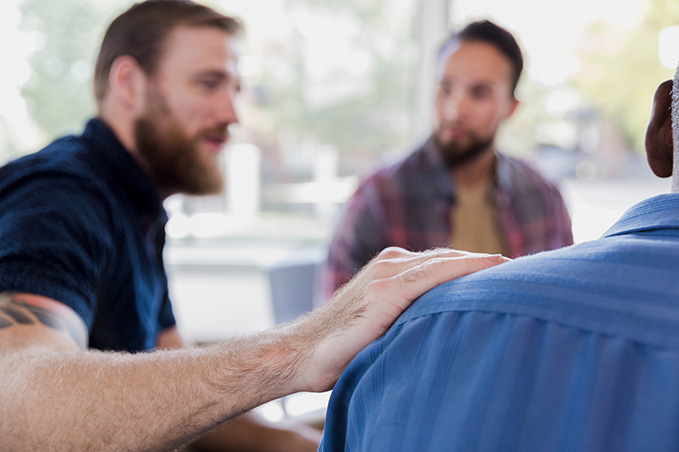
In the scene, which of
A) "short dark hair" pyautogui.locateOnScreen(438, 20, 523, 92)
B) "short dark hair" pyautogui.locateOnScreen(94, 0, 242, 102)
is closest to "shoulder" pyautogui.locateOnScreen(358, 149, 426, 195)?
"short dark hair" pyautogui.locateOnScreen(438, 20, 523, 92)

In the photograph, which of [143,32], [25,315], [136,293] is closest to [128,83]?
[143,32]

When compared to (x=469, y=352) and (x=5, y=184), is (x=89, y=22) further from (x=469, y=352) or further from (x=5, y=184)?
(x=469, y=352)

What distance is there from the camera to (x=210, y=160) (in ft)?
6.47

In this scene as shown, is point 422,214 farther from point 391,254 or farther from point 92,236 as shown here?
point 391,254

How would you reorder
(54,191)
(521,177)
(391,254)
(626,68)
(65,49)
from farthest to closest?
(65,49) < (626,68) < (521,177) < (54,191) < (391,254)

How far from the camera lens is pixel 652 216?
63 cm

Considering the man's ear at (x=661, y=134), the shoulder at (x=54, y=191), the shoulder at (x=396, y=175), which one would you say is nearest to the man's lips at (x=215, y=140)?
the shoulder at (x=54, y=191)

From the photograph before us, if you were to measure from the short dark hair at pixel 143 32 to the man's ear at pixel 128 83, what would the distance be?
18 millimetres

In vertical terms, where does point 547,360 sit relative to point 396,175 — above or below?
above

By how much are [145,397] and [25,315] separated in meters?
0.30

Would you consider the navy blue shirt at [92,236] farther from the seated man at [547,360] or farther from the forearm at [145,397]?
the seated man at [547,360]

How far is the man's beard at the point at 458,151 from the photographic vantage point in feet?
8.46

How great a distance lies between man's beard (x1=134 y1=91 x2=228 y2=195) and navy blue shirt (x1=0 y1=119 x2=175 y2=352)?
0.52 feet

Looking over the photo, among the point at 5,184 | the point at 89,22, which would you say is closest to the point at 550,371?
the point at 5,184
